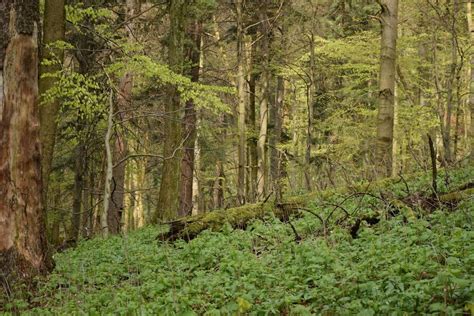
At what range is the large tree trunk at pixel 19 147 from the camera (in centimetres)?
714

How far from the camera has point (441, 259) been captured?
4266mm

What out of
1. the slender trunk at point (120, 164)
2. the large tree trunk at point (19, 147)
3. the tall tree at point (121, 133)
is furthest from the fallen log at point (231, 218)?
the slender trunk at point (120, 164)

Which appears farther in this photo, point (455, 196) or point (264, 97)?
point (264, 97)

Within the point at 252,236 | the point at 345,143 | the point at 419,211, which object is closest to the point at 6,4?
the point at 252,236

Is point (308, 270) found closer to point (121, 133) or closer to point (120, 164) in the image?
point (121, 133)

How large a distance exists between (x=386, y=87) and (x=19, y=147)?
23.2 ft

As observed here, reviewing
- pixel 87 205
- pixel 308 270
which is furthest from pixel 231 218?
pixel 87 205

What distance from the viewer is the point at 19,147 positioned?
7254 mm

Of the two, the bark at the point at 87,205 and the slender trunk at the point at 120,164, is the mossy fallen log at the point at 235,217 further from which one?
the bark at the point at 87,205

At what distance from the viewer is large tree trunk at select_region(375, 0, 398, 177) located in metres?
10.4

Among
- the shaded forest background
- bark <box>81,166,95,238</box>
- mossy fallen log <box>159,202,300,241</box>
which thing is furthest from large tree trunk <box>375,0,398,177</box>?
bark <box>81,166,95,238</box>

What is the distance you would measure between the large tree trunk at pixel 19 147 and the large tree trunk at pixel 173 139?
228 inches

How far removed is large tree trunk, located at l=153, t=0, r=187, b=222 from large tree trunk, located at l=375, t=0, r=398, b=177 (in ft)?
17.0

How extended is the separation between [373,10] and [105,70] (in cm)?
1190
